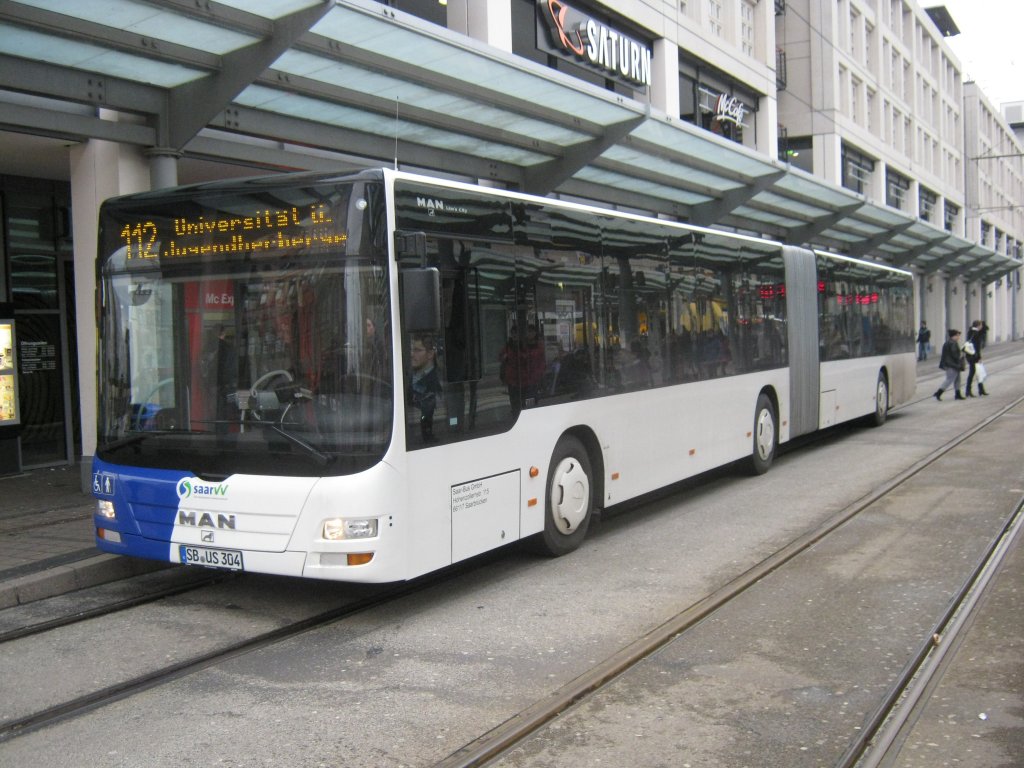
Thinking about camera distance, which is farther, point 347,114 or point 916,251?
point 916,251

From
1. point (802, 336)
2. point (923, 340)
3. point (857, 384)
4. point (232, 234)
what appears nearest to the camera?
point (232, 234)

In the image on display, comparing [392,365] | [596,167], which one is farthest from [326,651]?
[596,167]

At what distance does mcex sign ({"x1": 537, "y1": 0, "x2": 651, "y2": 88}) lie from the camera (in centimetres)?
1759

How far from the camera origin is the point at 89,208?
11.0 metres

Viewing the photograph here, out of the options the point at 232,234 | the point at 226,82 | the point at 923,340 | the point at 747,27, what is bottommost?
the point at 923,340

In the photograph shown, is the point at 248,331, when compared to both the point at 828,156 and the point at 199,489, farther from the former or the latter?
the point at 828,156

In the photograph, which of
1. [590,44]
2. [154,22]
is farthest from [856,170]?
[154,22]

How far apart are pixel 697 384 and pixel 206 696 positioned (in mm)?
6583

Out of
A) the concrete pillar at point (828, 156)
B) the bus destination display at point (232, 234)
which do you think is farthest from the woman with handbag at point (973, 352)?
the bus destination display at point (232, 234)

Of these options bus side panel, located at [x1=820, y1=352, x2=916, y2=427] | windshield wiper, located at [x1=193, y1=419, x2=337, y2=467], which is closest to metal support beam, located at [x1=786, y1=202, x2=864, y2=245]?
bus side panel, located at [x1=820, y1=352, x2=916, y2=427]

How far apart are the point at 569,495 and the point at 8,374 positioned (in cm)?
783

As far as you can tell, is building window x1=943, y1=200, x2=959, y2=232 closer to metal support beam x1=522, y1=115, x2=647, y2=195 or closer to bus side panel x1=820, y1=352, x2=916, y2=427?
bus side panel x1=820, y1=352, x2=916, y2=427

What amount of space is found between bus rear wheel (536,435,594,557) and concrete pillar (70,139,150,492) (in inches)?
215

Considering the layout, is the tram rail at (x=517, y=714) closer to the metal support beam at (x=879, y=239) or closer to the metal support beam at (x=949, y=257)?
the metal support beam at (x=879, y=239)
